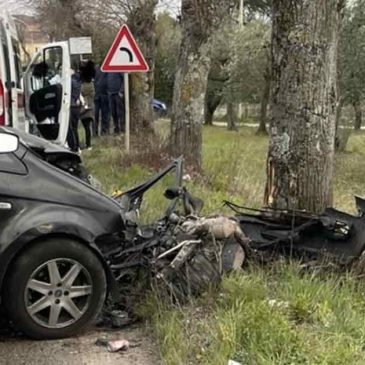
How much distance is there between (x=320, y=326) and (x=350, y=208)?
7.16m

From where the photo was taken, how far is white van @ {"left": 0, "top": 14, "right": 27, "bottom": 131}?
948cm

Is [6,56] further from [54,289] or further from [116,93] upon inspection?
[116,93]

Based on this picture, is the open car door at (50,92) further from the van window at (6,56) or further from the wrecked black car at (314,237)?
the wrecked black car at (314,237)

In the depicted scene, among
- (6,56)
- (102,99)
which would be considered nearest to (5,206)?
(6,56)

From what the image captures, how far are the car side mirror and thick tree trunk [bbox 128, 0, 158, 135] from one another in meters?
11.8

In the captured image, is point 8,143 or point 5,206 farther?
point 8,143

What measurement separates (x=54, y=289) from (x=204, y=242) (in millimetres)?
1279

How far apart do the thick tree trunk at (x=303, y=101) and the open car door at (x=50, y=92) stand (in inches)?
244

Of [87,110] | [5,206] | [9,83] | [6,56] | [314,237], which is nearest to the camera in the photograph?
[5,206]

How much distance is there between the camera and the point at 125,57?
12.4 meters

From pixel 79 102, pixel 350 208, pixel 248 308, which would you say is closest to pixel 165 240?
pixel 248 308

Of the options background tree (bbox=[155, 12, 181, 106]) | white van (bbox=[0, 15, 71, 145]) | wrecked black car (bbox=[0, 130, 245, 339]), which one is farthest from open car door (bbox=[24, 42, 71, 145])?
background tree (bbox=[155, 12, 181, 106])

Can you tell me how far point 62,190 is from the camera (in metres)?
5.17

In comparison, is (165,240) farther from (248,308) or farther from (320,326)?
(320,326)
